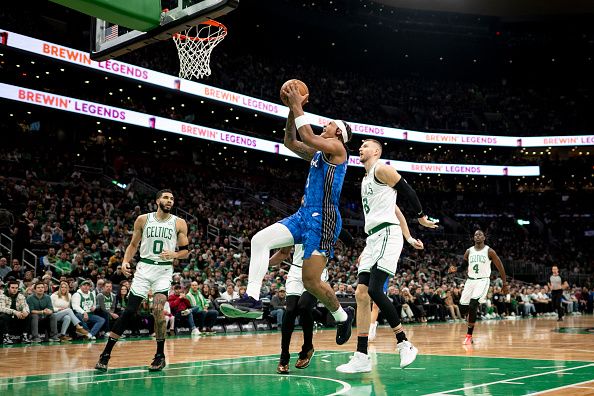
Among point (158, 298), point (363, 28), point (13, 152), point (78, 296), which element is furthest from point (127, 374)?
point (363, 28)

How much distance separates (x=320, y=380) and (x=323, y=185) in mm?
2082

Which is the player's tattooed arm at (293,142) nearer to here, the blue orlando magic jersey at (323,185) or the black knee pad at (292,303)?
the blue orlando magic jersey at (323,185)

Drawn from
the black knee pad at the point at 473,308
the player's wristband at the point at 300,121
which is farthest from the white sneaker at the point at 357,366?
the black knee pad at the point at 473,308

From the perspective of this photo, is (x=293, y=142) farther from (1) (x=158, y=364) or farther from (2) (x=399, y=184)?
(1) (x=158, y=364)

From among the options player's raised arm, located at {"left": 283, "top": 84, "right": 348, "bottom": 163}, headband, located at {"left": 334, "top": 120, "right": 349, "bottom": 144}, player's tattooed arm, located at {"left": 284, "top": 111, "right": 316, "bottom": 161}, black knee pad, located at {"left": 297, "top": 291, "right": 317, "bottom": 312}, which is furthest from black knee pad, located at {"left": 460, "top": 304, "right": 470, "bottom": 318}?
player's raised arm, located at {"left": 283, "top": 84, "right": 348, "bottom": 163}

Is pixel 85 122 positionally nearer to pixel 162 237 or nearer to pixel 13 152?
pixel 13 152

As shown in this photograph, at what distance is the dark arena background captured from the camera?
761 cm

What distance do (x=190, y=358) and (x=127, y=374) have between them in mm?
2139

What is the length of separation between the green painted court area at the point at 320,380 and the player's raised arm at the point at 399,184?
5.89ft

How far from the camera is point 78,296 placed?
13.9 m

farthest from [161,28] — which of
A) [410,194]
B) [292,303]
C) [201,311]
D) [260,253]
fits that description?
[201,311]

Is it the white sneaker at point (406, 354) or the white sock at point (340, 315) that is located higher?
the white sock at point (340, 315)

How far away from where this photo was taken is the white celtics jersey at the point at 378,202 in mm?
7355

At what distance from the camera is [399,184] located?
23.4ft
